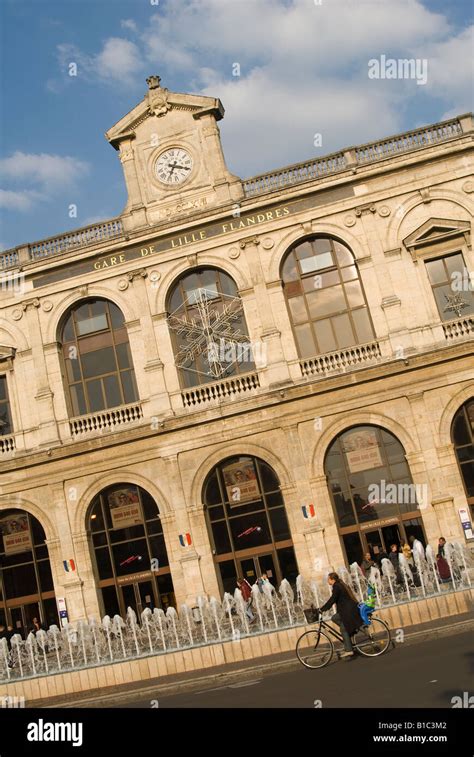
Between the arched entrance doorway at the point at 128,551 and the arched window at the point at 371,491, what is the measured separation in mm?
6610

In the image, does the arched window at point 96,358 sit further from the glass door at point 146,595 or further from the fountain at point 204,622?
the fountain at point 204,622

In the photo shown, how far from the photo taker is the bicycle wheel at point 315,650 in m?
15.1

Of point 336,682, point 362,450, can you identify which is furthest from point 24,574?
point 336,682

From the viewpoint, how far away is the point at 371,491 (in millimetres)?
27891

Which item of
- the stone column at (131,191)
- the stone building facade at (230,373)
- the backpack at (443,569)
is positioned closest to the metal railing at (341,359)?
the stone building facade at (230,373)

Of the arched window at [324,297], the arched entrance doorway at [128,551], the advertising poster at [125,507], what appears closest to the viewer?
the arched entrance doorway at [128,551]

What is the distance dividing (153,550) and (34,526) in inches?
188

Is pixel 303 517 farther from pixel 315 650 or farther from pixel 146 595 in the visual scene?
pixel 315 650

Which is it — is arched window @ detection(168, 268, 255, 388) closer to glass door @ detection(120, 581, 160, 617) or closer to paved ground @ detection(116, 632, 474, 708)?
glass door @ detection(120, 581, 160, 617)

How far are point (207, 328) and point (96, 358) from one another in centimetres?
471

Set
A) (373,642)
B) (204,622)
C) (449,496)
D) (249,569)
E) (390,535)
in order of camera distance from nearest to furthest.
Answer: (373,642)
(204,622)
(449,496)
(390,535)
(249,569)
